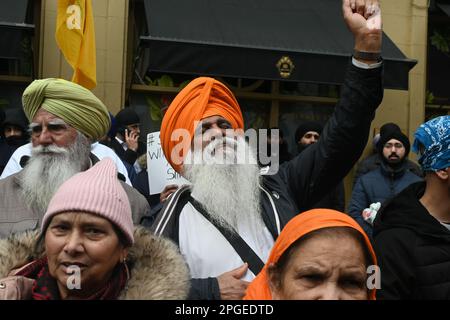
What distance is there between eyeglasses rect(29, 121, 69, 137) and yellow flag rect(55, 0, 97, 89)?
250 centimetres

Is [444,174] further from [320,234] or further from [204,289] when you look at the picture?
[204,289]

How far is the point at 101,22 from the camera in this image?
839 centimetres

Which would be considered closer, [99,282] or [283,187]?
[99,282]

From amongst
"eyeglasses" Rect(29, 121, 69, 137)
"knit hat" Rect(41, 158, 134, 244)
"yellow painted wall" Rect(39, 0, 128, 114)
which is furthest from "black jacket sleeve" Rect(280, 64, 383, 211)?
"yellow painted wall" Rect(39, 0, 128, 114)

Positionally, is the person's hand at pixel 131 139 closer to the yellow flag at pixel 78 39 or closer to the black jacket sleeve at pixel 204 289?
the yellow flag at pixel 78 39

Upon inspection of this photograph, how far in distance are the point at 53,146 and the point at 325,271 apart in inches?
79.7

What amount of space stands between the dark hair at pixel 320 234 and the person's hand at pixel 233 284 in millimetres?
294

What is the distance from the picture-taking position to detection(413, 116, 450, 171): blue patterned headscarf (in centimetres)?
292

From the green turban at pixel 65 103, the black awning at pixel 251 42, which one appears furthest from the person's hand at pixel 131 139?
the green turban at pixel 65 103

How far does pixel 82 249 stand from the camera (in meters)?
2.32

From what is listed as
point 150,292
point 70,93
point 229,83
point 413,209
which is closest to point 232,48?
point 229,83

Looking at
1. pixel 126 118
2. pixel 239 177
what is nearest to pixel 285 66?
pixel 126 118
